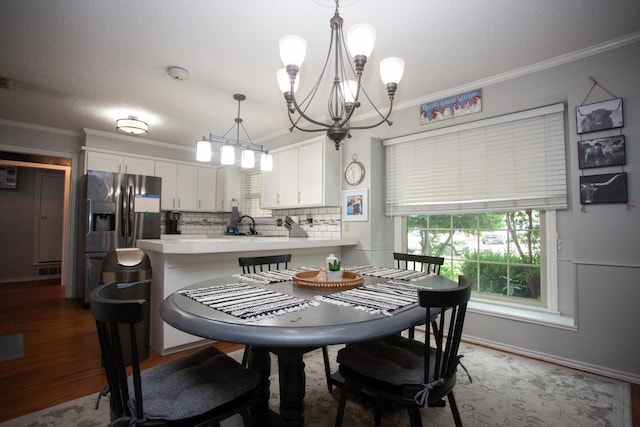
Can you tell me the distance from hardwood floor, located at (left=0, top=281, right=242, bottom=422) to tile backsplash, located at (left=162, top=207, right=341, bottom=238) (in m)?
1.84

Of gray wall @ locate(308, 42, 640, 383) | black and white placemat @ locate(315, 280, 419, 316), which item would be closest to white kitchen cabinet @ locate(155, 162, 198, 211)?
black and white placemat @ locate(315, 280, 419, 316)

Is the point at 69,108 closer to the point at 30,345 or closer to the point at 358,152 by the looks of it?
the point at 30,345

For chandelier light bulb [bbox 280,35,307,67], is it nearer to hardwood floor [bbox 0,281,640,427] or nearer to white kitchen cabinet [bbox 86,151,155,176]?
hardwood floor [bbox 0,281,640,427]

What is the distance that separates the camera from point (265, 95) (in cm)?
331

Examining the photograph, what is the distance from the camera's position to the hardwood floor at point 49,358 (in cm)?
199

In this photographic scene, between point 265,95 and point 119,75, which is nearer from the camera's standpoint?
point 119,75

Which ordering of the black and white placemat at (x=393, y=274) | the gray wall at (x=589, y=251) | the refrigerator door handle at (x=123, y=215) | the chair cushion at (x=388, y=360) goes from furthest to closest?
the refrigerator door handle at (x=123, y=215) → the gray wall at (x=589, y=251) → the black and white placemat at (x=393, y=274) → the chair cushion at (x=388, y=360)

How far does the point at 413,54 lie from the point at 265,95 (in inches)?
62.0

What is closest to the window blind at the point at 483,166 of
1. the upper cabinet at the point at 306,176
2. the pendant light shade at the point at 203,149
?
the upper cabinet at the point at 306,176

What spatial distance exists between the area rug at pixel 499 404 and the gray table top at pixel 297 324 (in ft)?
3.06

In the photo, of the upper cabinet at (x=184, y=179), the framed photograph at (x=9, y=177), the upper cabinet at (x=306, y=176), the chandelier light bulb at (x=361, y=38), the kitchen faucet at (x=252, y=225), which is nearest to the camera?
the chandelier light bulb at (x=361, y=38)

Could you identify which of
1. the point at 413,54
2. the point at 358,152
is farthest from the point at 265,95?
the point at 413,54

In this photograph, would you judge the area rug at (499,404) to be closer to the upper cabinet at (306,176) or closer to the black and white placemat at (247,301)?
the black and white placemat at (247,301)

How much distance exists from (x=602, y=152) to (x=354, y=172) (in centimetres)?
224
